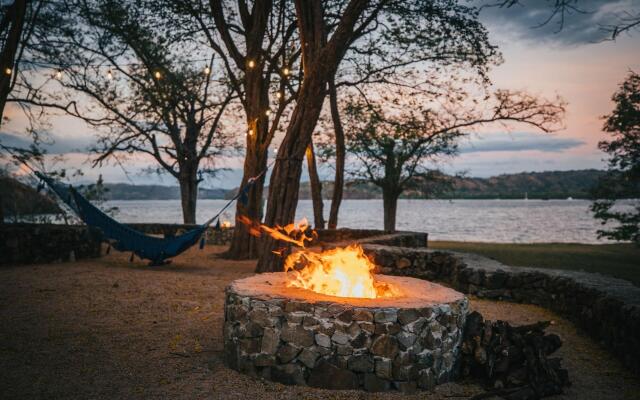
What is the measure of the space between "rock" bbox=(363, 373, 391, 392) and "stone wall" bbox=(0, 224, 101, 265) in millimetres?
8230

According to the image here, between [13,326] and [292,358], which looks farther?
[13,326]

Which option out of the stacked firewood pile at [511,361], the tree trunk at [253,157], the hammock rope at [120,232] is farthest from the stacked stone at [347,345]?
the tree trunk at [253,157]

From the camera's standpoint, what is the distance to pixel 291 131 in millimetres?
6969

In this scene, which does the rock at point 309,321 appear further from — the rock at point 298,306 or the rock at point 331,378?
the rock at point 331,378

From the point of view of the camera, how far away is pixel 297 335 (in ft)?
10.8

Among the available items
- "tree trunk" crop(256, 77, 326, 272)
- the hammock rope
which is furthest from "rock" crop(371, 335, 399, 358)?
the hammock rope

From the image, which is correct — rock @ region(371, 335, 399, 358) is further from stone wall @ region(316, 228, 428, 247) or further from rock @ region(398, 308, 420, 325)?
stone wall @ region(316, 228, 428, 247)

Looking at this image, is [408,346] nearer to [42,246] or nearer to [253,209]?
[253,209]

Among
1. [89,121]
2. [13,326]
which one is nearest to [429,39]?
[89,121]

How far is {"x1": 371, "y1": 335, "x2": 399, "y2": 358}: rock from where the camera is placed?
3.21 meters

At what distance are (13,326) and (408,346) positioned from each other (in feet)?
12.7

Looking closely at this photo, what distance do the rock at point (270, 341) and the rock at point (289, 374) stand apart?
133mm

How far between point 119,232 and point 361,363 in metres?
6.26

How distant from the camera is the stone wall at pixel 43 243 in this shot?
28.5 feet
